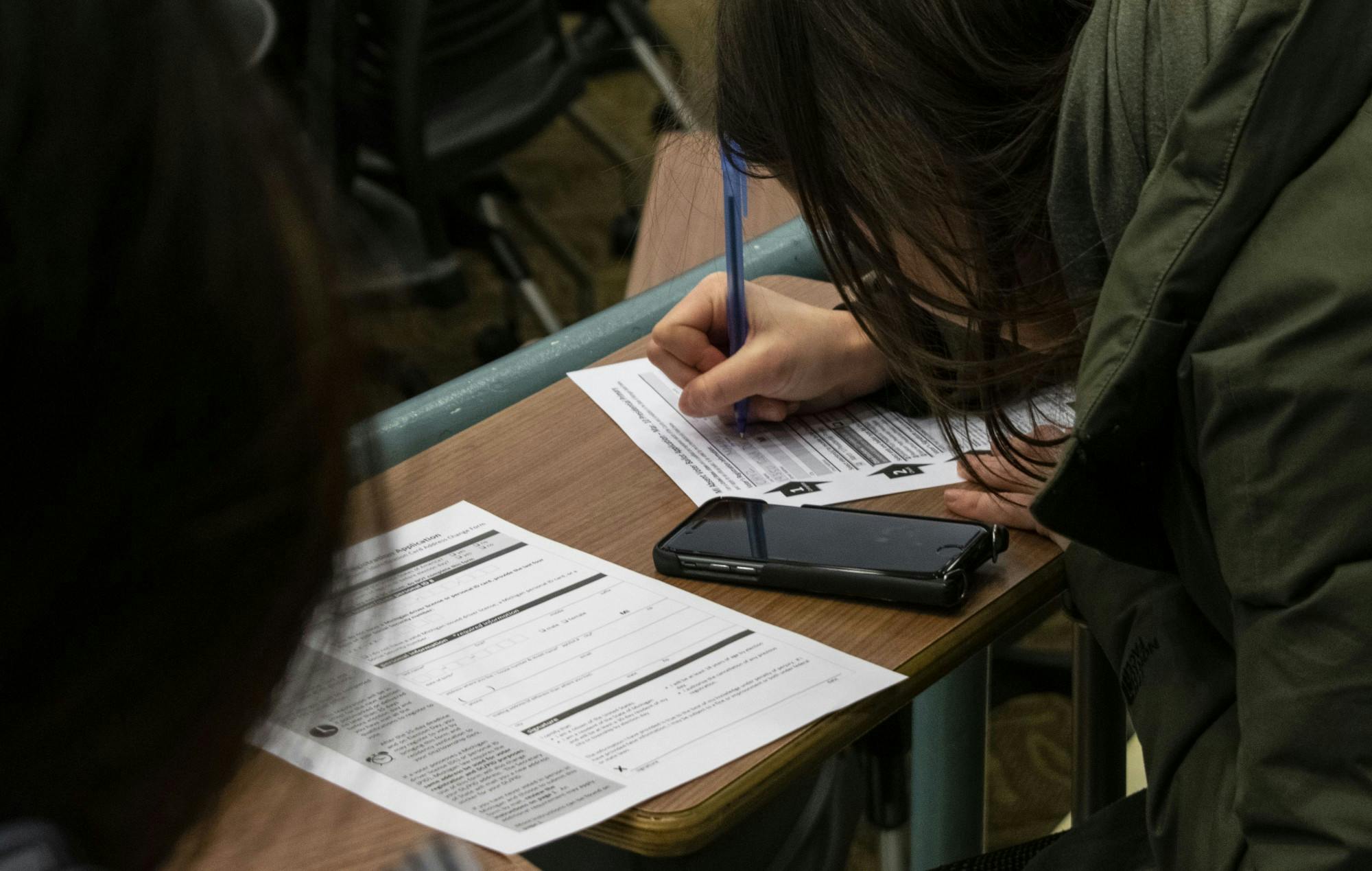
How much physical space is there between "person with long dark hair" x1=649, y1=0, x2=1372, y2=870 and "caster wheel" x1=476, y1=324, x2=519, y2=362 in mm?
1746

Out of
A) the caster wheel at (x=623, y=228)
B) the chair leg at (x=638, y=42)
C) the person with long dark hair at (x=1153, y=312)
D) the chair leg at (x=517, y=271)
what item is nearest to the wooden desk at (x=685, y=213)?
the person with long dark hair at (x=1153, y=312)

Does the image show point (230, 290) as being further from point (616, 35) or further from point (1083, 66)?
point (616, 35)

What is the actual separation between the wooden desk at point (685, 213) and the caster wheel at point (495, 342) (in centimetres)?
96

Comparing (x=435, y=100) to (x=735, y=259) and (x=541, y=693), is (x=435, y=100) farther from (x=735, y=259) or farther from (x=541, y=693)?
(x=541, y=693)

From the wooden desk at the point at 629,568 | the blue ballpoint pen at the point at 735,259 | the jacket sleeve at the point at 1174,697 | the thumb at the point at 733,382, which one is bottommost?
the jacket sleeve at the point at 1174,697

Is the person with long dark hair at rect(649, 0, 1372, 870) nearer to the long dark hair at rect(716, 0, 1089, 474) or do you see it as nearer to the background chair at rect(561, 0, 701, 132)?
the long dark hair at rect(716, 0, 1089, 474)

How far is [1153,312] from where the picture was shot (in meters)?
0.69

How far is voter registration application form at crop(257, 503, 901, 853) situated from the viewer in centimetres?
75

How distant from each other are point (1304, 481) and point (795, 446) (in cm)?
49

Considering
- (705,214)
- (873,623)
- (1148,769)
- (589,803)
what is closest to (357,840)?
(589,803)

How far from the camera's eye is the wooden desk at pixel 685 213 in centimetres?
130

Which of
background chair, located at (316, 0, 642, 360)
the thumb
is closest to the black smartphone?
the thumb

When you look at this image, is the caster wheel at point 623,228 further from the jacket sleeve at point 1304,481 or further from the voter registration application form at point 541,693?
the jacket sleeve at point 1304,481

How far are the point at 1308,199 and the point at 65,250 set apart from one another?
0.53 metres
